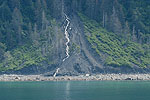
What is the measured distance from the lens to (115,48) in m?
138

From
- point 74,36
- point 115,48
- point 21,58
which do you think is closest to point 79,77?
point 74,36

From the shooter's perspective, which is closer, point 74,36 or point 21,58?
point 21,58

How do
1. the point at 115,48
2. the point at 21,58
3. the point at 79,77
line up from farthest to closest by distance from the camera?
the point at 115,48
the point at 21,58
the point at 79,77

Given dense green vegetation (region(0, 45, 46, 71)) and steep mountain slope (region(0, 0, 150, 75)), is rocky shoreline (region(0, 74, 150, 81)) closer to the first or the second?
steep mountain slope (region(0, 0, 150, 75))

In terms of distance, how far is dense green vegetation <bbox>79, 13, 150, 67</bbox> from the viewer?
132 m

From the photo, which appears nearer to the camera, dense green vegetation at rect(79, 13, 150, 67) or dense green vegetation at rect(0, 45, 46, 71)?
dense green vegetation at rect(0, 45, 46, 71)

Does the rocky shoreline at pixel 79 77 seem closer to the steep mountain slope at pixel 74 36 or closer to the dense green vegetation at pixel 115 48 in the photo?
the steep mountain slope at pixel 74 36

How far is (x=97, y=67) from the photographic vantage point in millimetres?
127625

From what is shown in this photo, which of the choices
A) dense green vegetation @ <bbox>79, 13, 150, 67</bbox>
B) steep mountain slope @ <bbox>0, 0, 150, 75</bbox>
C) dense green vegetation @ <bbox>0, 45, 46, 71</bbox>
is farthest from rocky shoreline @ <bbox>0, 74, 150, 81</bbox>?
dense green vegetation @ <bbox>79, 13, 150, 67</bbox>

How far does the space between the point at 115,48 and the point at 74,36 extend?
1205 cm

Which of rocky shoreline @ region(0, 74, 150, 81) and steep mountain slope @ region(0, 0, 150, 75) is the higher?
steep mountain slope @ region(0, 0, 150, 75)

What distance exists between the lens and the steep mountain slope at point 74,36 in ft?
426

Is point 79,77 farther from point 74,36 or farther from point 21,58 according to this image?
point 21,58

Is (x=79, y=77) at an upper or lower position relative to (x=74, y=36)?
lower
